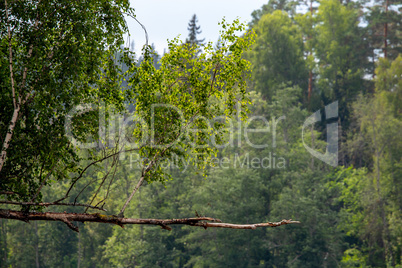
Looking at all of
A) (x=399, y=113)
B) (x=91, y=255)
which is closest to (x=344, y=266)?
(x=399, y=113)

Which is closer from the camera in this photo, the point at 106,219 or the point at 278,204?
the point at 106,219

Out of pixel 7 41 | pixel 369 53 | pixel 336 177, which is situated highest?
pixel 369 53

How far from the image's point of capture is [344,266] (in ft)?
112

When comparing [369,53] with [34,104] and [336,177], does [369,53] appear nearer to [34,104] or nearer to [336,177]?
[336,177]

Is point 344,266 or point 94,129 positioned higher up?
point 94,129

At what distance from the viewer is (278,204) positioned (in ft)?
116

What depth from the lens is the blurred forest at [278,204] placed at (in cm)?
3562

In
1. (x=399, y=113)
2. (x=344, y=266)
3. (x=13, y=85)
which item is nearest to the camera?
(x=13, y=85)

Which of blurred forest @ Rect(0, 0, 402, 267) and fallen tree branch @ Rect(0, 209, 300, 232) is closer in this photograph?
fallen tree branch @ Rect(0, 209, 300, 232)

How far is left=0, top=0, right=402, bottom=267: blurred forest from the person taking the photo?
3562cm

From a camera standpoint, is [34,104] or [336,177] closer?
[34,104]

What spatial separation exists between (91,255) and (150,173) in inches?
1523

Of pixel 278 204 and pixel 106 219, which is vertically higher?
pixel 106 219

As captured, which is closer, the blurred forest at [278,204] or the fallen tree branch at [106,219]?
the fallen tree branch at [106,219]
